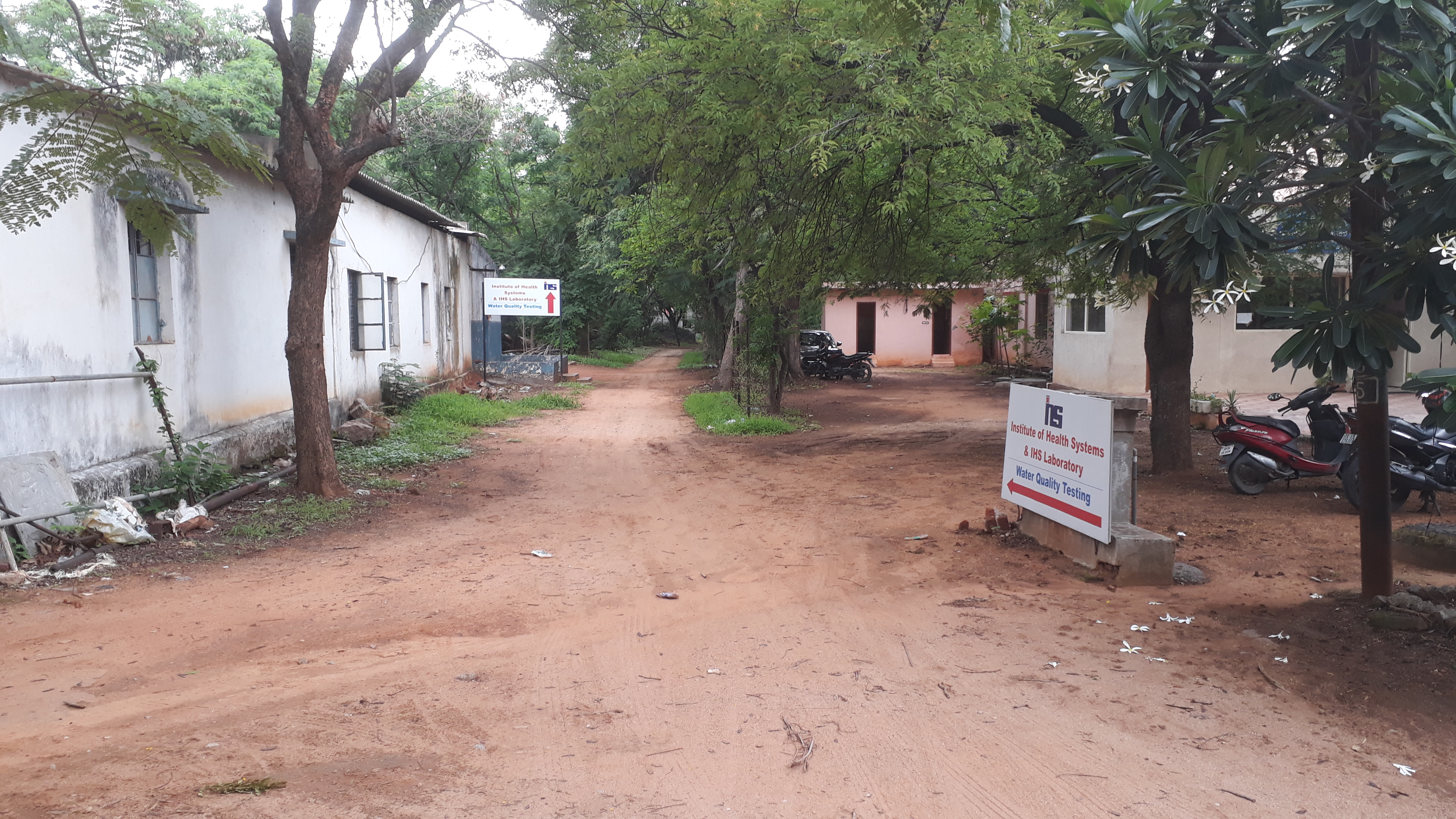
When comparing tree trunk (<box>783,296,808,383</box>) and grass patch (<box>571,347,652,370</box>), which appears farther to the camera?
grass patch (<box>571,347,652,370</box>)

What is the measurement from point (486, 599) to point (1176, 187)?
192 inches

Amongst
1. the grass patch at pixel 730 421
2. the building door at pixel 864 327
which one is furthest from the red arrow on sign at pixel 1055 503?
the building door at pixel 864 327

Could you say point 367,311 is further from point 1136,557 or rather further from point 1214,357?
point 1214,357

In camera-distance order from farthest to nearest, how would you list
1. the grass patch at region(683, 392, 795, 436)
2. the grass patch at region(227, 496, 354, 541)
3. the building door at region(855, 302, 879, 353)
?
the building door at region(855, 302, 879, 353)
the grass patch at region(683, 392, 795, 436)
the grass patch at region(227, 496, 354, 541)

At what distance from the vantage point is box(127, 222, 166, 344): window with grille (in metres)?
9.18

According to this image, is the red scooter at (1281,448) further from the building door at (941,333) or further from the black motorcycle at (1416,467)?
the building door at (941,333)

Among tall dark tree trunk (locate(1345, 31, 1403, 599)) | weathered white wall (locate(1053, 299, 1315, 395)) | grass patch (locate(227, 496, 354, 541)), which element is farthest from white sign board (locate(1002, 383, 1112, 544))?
weathered white wall (locate(1053, 299, 1315, 395))

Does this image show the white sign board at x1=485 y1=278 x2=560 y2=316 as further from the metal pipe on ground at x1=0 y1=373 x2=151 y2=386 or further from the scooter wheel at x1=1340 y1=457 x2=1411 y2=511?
the scooter wheel at x1=1340 y1=457 x2=1411 y2=511

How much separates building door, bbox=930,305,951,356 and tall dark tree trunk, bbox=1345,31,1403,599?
2908 cm

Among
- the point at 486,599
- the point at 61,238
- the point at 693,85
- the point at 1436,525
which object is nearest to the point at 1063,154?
the point at 693,85

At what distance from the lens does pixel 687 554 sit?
7.85 meters

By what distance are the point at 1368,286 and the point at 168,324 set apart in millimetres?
10163

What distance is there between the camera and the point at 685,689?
4.82 m

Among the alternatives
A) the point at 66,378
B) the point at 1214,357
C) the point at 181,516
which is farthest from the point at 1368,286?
the point at 1214,357
